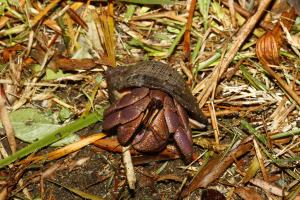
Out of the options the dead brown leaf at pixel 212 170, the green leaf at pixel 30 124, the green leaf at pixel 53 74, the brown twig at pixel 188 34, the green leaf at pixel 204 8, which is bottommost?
the dead brown leaf at pixel 212 170

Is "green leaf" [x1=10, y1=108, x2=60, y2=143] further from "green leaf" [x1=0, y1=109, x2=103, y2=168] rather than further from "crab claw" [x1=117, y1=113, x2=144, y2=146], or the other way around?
"crab claw" [x1=117, y1=113, x2=144, y2=146]

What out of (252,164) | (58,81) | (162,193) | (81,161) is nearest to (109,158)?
(81,161)

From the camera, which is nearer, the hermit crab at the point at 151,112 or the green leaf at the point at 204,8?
the hermit crab at the point at 151,112

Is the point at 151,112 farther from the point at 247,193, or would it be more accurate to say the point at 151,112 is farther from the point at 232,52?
the point at 247,193

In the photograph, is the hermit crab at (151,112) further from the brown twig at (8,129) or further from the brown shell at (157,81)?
the brown twig at (8,129)

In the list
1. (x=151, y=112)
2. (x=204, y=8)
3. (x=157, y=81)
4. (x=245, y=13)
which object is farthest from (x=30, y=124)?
(x=245, y=13)

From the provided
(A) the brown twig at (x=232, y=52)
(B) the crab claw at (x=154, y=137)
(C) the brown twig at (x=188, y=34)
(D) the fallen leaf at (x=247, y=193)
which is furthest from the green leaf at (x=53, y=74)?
(D) the fallen leaf at (x=247, y=193)

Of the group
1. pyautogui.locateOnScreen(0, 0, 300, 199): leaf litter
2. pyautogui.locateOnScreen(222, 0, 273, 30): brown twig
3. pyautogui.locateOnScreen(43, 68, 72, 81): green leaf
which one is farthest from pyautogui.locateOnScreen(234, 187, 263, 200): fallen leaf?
pyautogui.locateOnScreen(43, 68, 72, 81): green leaf
